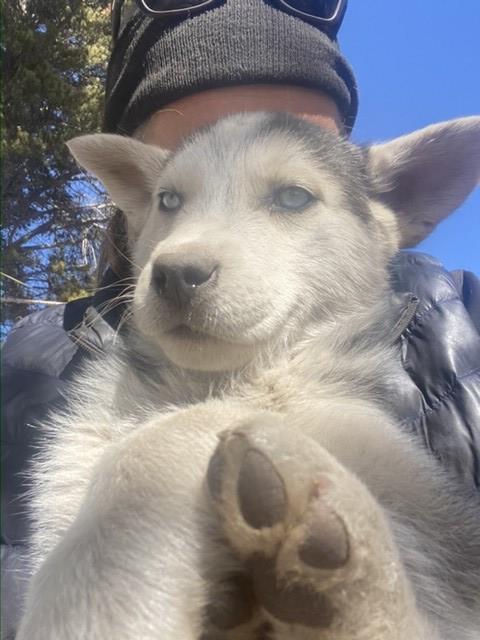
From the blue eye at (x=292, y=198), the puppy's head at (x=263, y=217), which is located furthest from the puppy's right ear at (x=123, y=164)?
the blue eye at (x=292, y=198)

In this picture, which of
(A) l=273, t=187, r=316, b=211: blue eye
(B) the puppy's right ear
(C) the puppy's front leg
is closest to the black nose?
(C) the puppy's front leg

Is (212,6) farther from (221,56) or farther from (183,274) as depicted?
(183,274)

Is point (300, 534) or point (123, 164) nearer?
point (300, 534)

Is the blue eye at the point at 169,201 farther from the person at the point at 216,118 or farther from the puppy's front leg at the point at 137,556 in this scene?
the puppy's front leg at the point at 137,556

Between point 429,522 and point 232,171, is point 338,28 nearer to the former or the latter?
point 232,171

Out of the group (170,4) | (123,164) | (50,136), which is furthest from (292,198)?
(50,136)

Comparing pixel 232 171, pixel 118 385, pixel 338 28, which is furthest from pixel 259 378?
pixel 338 28

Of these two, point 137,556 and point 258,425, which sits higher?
point 258,425
